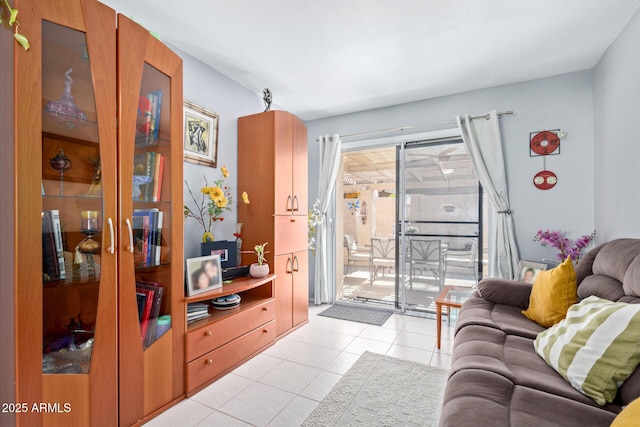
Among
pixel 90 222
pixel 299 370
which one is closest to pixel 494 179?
pixel 299 370

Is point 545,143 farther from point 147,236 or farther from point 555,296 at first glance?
point 147,236

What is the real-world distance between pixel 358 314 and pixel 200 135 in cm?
267

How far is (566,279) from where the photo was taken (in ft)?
6.08

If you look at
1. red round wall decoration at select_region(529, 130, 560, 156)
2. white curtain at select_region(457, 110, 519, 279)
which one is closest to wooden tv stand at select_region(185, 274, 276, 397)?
white curtain at select_region(457, 110, 519, 279)

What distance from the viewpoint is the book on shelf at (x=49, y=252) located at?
132cm

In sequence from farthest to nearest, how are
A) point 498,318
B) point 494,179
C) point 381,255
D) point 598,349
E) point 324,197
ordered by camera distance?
point 381,255 < point 324,197 < point 494,179 < point 498,318 < point 598,349

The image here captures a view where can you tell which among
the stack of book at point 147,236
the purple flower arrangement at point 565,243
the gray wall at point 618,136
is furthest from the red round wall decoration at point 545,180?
the stack of book at point 147,236

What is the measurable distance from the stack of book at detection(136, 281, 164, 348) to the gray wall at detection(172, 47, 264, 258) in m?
0.80

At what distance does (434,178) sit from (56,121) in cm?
344

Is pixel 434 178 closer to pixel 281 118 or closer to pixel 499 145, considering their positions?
pixel 499 145

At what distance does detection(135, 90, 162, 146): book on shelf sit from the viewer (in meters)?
1.71

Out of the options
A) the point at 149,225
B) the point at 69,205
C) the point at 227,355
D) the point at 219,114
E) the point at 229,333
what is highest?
the point at 219,114

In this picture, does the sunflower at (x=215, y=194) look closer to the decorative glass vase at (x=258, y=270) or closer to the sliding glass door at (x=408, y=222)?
the decorative glass vase at (x=258, y=270)

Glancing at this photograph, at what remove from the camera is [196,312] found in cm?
214
